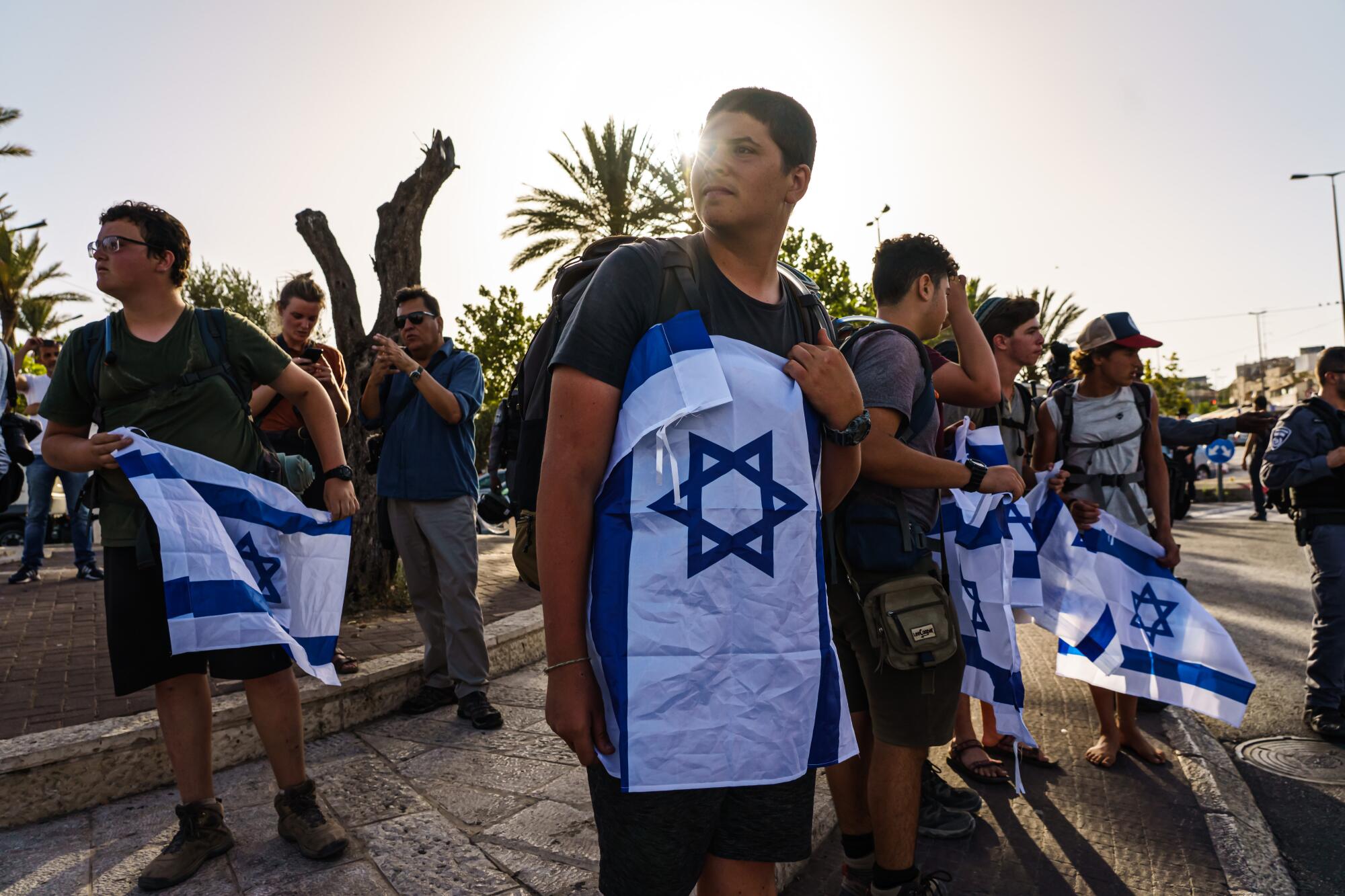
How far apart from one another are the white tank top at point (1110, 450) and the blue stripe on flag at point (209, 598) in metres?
3.82

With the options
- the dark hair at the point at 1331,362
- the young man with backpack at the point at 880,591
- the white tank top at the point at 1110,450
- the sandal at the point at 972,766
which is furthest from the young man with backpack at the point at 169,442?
the dark hair at the point at 1331,362

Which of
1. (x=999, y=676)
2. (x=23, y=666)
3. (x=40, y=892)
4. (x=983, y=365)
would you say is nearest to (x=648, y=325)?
(x=983, y=365)

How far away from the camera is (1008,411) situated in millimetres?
4230

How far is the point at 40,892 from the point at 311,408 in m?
1.66

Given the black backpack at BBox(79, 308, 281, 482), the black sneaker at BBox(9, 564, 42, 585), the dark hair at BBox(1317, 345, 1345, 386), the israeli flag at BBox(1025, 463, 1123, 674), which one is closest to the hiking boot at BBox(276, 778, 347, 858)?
the black backpack at BBox(79, 308, 281, 482)

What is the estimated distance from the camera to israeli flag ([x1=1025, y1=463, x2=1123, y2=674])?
405 cm

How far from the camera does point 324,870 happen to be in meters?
2.74

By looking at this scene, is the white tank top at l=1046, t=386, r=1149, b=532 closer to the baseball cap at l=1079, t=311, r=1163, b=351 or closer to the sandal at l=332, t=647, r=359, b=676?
the baseball cap at l=1079, t=311, r=1163, b=351

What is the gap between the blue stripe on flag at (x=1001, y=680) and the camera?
124 inches

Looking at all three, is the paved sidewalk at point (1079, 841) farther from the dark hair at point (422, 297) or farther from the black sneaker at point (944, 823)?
the dark hair at point (422, 297)

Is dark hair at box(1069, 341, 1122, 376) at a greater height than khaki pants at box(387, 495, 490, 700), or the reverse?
dark hair at box(1069, 341, 1122, 376)

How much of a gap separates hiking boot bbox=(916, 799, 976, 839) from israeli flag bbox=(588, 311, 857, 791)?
2012 millimetres

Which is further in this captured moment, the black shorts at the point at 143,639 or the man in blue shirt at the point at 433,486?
Result: the man in blue shirt at the point at 433,486

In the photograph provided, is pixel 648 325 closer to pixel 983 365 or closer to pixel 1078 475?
pixel 983 365
